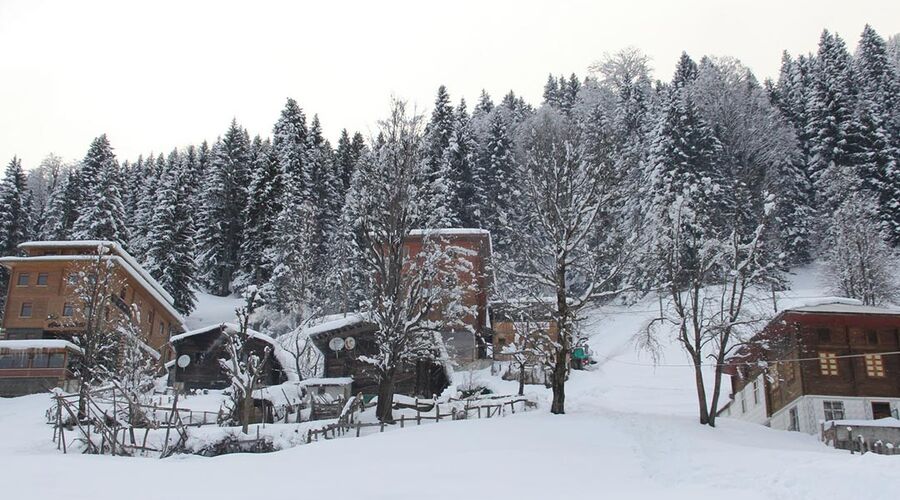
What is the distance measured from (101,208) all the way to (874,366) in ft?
204

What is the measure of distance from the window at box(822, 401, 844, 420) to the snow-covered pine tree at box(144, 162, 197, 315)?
5653 cm

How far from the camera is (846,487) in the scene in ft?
49.3

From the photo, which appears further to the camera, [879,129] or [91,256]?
[879,129]

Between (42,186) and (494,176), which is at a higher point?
(42,186)

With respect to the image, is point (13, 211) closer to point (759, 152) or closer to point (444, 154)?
point (444, 154)

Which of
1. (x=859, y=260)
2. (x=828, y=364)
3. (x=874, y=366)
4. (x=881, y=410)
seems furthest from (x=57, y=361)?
(x=859, y=260)

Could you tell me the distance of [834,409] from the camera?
31.7 m

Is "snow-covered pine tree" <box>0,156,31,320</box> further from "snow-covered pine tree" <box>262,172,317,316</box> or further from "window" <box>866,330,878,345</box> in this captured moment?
"window" <box>866,330,878,345</box>

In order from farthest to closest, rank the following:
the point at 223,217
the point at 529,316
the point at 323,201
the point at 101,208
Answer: the point at 223,217 < the point at 323,201 < the point at 101,208 < the point at 529,316

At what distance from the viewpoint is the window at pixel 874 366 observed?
3241cm

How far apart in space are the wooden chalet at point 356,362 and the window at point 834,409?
19.8 m

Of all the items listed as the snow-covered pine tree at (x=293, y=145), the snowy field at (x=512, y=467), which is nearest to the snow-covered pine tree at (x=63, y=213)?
the snow-covered pine tree at (x=293, y=145)

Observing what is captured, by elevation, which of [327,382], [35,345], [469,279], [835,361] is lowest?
[327,382]

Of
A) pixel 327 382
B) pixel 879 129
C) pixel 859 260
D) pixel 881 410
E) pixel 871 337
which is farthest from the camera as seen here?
pixel 879 129
